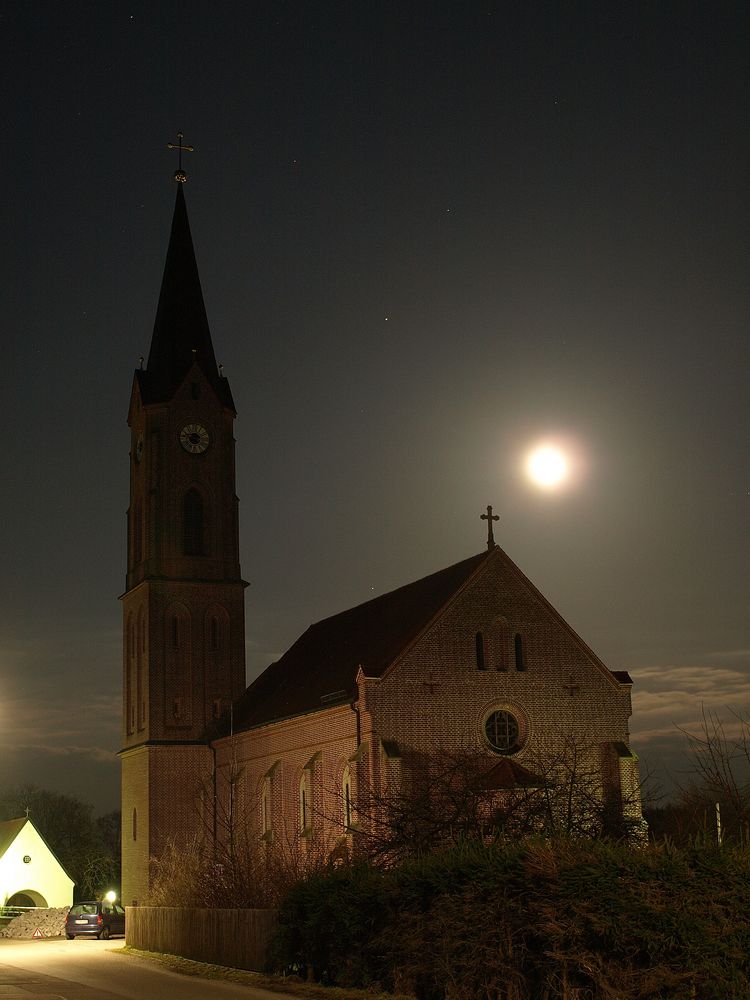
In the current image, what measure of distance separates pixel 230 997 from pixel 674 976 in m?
9.16

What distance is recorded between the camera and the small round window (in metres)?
41.2

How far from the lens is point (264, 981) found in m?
23.7

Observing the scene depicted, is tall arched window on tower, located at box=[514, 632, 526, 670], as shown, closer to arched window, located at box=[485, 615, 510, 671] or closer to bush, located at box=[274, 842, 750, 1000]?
arched window, located at box=[485, 615, 510, 671]

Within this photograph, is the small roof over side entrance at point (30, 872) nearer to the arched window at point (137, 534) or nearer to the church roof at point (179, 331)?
the arched window at point (137, 534)

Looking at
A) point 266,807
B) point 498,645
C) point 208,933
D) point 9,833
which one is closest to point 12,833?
point 9,833

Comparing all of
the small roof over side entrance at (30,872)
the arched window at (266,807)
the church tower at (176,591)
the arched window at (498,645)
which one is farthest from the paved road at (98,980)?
the small roof over side entrance at (30,872)

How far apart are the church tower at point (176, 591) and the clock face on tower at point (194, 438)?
4cm

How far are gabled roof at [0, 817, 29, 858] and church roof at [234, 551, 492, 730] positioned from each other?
957 inches

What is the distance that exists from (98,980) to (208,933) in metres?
2.96

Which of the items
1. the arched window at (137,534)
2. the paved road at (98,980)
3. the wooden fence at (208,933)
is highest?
the arched window at (137,534)

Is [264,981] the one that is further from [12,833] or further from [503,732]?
[12,833]

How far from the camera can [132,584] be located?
58.4 meters

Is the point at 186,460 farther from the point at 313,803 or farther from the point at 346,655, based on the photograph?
the point at 313,803

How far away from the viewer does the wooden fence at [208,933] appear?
2569cm
